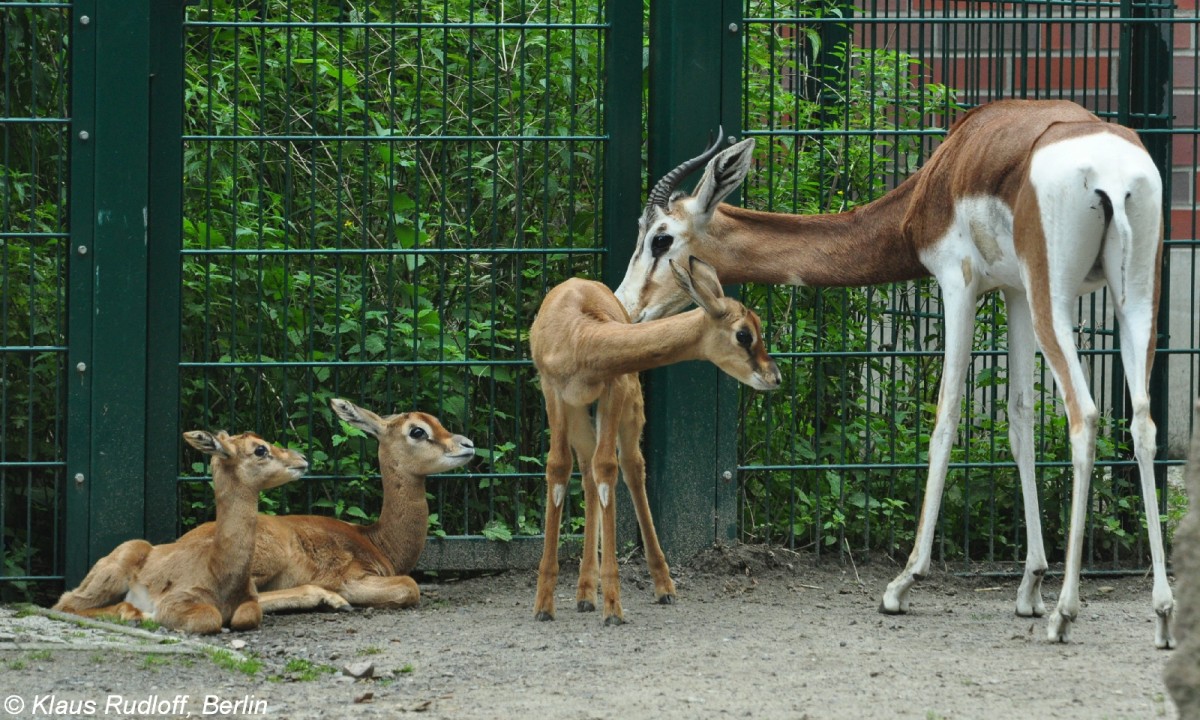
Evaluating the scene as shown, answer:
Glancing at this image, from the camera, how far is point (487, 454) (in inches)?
265

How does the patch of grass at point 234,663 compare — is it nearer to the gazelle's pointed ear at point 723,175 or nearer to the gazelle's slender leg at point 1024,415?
the gazelle's pointed ear at point 723,175

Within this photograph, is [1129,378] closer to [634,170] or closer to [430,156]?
[634,170]

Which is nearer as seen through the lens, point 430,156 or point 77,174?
point 77,174

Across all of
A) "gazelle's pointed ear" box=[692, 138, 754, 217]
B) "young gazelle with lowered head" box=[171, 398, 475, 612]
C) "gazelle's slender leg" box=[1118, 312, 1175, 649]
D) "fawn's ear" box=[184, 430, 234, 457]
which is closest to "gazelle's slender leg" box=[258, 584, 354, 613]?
"young gazelle with lowered head" box=[171, 398, 475, 612]

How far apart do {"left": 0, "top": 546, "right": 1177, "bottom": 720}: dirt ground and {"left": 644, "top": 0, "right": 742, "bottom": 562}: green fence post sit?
35cm

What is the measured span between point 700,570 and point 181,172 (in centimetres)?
281

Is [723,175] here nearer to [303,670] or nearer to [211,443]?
[211,443]

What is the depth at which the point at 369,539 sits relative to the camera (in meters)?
6.31

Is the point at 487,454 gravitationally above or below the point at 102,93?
below

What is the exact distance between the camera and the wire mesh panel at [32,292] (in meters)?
6.27

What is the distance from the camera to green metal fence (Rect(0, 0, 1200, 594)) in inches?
247

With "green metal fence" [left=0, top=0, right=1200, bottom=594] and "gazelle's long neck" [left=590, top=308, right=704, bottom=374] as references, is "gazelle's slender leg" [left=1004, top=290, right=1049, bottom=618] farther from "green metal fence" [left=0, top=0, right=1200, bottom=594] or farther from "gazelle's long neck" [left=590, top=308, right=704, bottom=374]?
"gazelle's long neck" [left=590, top=308, right=704, bottom=374]

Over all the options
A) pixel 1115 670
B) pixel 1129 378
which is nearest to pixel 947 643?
pixel 1115 670

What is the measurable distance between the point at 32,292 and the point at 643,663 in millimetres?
3045
